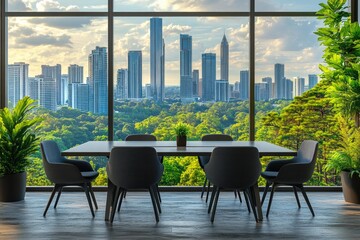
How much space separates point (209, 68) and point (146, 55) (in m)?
0.95

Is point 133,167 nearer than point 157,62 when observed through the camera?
Yes

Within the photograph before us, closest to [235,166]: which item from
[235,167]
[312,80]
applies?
[235,167]

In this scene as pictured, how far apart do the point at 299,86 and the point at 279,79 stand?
0.31m

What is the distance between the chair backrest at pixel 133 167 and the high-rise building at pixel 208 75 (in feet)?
8.48

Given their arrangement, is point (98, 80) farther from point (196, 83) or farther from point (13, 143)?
point (13, 143)

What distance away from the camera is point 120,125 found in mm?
7406

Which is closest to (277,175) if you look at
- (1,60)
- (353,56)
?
(353,56)

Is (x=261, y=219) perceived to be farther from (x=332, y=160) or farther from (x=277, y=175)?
(x=332, y=160)

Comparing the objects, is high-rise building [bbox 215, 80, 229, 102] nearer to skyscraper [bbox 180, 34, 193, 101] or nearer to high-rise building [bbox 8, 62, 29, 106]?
skyscraper [bbox 180, 34, 193, 101]

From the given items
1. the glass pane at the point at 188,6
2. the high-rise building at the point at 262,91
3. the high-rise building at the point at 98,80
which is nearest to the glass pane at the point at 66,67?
the high-rise building at the point at 98,80

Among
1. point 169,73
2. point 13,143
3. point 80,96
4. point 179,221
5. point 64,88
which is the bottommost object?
point 179,221

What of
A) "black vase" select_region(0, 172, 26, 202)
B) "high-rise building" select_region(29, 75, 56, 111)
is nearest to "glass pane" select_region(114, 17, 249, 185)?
"high-rise building" select_region(29, 75, 56, 111)

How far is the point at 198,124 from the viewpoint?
739 centimetres

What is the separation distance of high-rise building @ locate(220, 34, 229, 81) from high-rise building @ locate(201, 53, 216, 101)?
11cm
